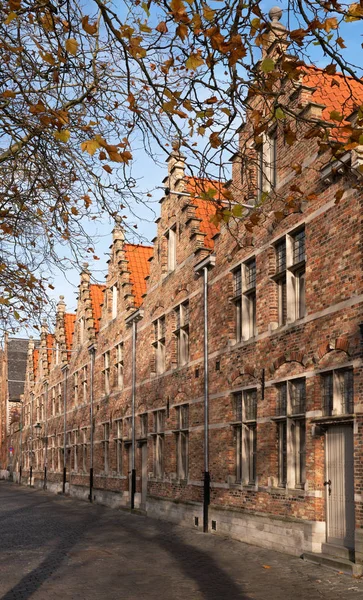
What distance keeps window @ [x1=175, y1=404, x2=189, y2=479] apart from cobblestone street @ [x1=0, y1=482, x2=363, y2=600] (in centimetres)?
226

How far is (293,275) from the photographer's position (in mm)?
15773

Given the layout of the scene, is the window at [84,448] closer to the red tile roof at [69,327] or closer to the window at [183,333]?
the red tile roof at [69,327]

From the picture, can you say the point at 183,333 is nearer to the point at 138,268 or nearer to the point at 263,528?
the point at 263,528

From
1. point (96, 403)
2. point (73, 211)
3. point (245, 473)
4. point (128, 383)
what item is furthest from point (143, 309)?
point (73, 211)

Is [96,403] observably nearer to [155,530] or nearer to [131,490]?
[131,490]

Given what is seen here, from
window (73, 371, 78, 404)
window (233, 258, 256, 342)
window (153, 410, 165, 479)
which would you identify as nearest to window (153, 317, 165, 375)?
window (153, 410, 165, 479)

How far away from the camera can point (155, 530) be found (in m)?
20.0

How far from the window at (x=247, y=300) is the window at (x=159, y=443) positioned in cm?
660

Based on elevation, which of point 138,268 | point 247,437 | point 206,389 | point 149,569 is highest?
point 138,268

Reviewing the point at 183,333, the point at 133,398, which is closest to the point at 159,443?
the point at 133,398

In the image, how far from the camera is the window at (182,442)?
21.9 meters

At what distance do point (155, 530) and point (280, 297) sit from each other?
7.45 meters

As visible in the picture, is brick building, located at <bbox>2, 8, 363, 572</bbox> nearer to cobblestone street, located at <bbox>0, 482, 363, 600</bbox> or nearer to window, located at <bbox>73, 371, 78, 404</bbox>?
cobblestone street, located at <bbox>0, 482, 363, 600</bbox>

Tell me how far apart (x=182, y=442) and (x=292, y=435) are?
7.58 meters
